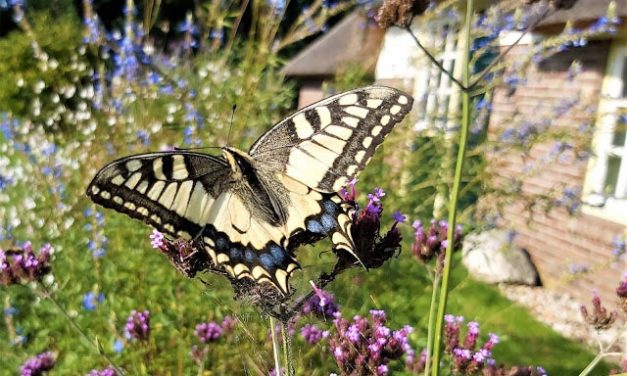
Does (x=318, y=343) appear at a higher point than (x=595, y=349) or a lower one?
lower

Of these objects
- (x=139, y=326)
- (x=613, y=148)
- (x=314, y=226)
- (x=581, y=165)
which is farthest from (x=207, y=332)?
(x=613, y=148)

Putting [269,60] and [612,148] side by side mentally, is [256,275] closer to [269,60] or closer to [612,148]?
[269,60]

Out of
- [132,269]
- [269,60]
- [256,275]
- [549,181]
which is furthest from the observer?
[549,181]

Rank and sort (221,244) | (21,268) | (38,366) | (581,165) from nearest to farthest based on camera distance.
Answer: (221,244)
(21,268)
(38,366)
(581,165)

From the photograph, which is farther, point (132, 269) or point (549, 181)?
point (549, 181)

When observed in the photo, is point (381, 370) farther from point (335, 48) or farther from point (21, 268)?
point (335, 48)

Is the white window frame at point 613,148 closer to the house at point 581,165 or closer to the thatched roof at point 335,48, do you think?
the house at point 581,165

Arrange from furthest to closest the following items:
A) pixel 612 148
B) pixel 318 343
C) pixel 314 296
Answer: pixel 612 148, pixel 318 343, pixel 314 296

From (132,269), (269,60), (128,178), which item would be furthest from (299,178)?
(269,60)
